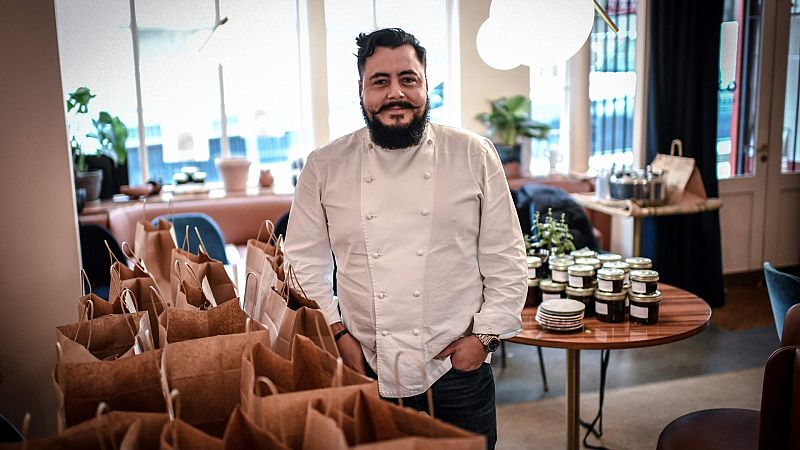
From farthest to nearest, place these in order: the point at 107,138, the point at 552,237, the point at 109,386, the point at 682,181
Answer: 1. the point at 107,138
2. the point at 682,181
3. the point at 552,237
4. the point at 109,386

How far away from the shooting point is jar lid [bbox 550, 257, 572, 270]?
2.64 meters

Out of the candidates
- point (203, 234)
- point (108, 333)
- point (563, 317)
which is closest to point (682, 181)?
point (563, 317)

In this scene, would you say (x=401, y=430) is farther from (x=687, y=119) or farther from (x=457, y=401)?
(x=687, y=119)

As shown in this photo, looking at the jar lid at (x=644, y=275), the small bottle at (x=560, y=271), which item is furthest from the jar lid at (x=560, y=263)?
the jar lid at (x=644, y=275)

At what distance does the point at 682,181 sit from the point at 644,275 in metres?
2.18

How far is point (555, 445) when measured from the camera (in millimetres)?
3098

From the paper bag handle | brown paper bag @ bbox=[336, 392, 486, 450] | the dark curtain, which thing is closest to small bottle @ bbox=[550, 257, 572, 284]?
brown paper bag @ bbox=[336, 392, 486, 450]

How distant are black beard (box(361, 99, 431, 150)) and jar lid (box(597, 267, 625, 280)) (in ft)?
3.33

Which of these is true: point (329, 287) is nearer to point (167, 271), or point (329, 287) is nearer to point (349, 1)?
point (167, 271)

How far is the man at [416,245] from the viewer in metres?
1.79

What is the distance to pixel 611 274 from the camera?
2480 mm

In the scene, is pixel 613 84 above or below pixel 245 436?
above

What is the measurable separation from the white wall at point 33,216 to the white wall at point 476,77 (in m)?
4.20

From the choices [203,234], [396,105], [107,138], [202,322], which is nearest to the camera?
[202,322]
